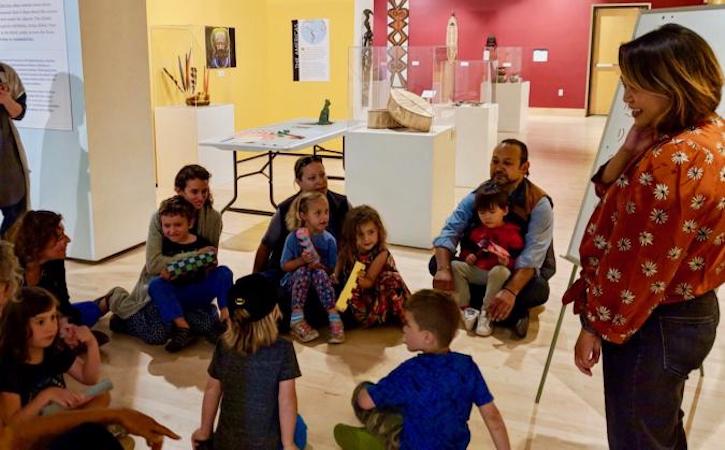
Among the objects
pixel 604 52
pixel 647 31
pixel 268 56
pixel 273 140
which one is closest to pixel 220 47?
pixel 268 56

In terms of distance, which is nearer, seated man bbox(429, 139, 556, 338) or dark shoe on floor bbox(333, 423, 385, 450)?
dark shoe on floor bbox(333, 423, 385, 450)

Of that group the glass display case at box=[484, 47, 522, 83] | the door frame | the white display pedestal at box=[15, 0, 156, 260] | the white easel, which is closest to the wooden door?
the door frame

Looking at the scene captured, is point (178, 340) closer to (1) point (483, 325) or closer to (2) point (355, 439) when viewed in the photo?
(2) point (355, 439)

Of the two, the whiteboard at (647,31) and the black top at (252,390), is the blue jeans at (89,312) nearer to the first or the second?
the black top at (252,390)

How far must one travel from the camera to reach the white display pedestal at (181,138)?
779 cm

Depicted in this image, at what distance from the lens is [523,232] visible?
12.3 ft

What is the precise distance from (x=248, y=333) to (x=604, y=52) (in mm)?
16078

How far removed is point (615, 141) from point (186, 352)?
2.13m

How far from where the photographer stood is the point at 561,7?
16453 mm

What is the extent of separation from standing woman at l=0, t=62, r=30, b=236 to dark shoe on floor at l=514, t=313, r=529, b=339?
2799mm

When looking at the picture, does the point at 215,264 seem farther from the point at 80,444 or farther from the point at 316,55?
the point at 316,55

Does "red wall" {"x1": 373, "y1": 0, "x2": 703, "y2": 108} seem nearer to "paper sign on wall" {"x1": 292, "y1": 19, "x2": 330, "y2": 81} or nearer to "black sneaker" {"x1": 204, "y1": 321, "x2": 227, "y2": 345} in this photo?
"paper sign on wall" {"x1": 292, "y1": 19, "x2": 330, "y2": 81}

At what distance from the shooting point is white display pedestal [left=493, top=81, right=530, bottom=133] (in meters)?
13.5

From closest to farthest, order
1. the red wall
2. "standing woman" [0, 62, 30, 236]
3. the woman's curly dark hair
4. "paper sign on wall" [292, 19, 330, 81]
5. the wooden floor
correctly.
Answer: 1. the wooden floor
2. the woman's curly dark hair
3. "standing woman" [0, 62, 30, 236]
4. "paper sign on wall" [292, 19, 330, 81]
5. the red wall
